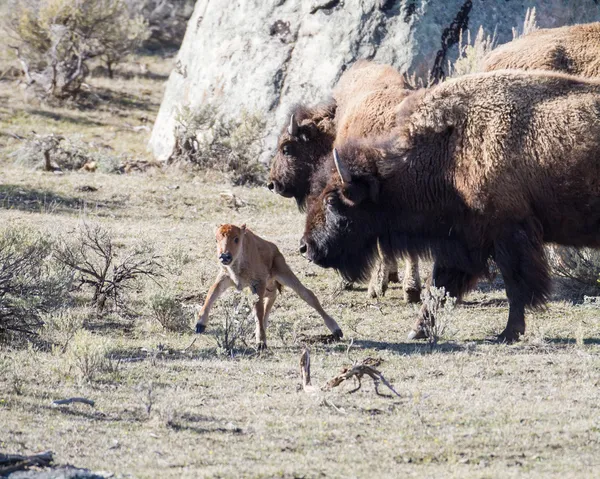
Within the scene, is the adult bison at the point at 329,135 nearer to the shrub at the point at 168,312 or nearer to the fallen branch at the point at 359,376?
the shrub at the point at 168,312

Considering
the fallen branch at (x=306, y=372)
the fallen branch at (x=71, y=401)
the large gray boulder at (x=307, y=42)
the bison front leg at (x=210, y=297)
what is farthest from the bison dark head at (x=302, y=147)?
the fallen branch at (x=71, y=401)

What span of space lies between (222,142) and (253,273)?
7878 millimetres

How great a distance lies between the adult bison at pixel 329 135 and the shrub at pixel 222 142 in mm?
4061

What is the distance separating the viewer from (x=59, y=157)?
16.1 m

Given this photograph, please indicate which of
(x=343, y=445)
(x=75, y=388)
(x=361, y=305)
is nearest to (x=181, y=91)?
(x=361, y=305)

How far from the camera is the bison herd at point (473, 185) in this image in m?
8.22

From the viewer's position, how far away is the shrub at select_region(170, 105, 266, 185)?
15.7 metres

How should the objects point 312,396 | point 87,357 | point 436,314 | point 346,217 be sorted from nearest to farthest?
point 312,396
point 87,357
point 436,314
point 346,217

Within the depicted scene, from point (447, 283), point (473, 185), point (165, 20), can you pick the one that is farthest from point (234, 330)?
point (165, 20)

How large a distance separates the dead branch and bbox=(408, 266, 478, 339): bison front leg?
4.34m

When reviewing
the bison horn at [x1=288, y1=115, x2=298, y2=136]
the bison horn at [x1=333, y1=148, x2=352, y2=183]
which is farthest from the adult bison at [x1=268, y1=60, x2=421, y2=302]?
the bison horn at [x1=333, y1=148, x2=352, y2=183]

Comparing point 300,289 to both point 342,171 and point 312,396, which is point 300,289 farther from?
point 312,396

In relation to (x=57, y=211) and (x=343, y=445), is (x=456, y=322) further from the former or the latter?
(x=57, y=211)

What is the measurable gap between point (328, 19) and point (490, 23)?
8.08ft
